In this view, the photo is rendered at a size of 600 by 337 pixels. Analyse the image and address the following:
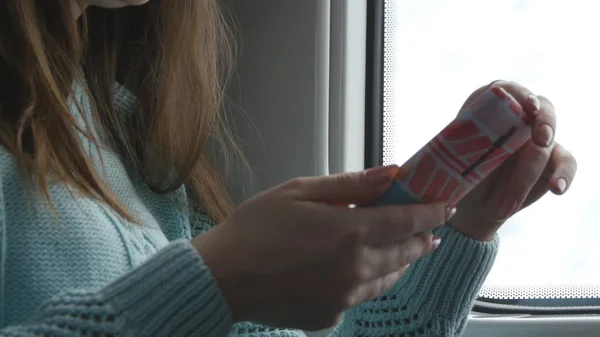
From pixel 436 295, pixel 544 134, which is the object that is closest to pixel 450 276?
pixel 436 295

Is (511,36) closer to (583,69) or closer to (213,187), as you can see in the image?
(583,69)

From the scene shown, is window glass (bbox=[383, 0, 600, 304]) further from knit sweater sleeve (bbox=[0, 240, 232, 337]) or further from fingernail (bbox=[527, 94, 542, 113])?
→ knit sweater sleeve (bbox=[0, 240, 232, 337])

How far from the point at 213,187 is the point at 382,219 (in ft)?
1.57

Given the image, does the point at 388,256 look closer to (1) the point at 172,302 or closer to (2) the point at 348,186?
(2) the point at 348,186

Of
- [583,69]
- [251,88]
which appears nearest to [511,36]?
[583,69]

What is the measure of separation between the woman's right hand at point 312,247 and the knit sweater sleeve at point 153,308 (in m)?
0.02

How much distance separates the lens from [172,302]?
0.57 m

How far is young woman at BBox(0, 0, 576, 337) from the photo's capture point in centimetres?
54

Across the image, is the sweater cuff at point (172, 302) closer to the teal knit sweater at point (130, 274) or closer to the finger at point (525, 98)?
the teal knit sweater at point (130, 274)

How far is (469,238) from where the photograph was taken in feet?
2.58

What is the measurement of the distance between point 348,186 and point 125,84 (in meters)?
0.57

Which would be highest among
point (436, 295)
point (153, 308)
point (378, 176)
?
point (378, 176)

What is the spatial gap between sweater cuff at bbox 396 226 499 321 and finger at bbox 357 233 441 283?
8.8 inches

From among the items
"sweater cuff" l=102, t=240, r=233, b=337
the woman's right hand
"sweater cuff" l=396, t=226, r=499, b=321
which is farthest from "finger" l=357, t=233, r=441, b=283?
"sweater cuff" l=396, t=226, r=499, b=321
